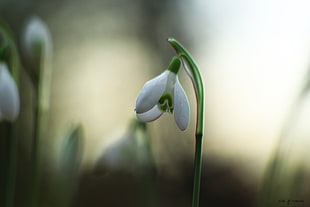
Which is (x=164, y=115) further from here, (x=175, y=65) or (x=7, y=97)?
(x=175, y=65)

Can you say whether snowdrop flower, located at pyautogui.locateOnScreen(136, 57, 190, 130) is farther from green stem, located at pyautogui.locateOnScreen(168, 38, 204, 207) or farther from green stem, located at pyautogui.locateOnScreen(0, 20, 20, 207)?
green stem, located at pyautogui.locateOnScreen(0, 20, 20, 207)

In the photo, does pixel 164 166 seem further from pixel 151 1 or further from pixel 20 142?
pixel 151 1

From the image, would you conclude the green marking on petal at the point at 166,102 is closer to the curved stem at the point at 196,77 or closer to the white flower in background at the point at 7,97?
the curved stem at the point at 196,77

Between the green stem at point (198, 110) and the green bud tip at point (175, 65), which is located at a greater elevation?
the green bud tip at point (175, 65)

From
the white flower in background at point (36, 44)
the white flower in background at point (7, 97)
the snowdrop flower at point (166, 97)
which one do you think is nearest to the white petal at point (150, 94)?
the snowdrop flower at point (166, 97)

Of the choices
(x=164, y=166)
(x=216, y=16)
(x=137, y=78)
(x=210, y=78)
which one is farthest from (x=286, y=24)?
(x=137, y=78)

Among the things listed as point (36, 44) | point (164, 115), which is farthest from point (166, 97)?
point (164, 115)
